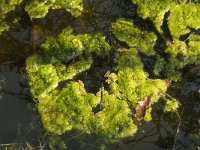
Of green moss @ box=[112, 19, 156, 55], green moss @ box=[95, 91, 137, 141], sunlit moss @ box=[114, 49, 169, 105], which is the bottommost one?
green moss @ box=[95, 91, 137, 141]

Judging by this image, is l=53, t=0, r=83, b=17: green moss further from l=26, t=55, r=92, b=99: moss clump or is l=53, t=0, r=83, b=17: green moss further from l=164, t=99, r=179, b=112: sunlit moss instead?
l=164, t=99, r=179, b=112: sunlit moss

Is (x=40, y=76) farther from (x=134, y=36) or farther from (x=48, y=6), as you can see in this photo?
(x=134, y=36)

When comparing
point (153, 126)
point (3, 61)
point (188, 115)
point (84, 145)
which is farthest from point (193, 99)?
point (3, 61)

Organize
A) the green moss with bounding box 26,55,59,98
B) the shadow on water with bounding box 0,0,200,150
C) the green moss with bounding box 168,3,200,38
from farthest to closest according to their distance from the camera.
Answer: the green moss with bounding box 168,3,200,38 → the green moss with bounding box 26,55,59,98 → the shadow on water with bounding box 0,0,200,150

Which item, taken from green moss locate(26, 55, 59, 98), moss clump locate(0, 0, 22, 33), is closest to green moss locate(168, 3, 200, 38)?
green moss locate(26, 55, 59, 98)

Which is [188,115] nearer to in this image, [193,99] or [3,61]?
[193,99]
